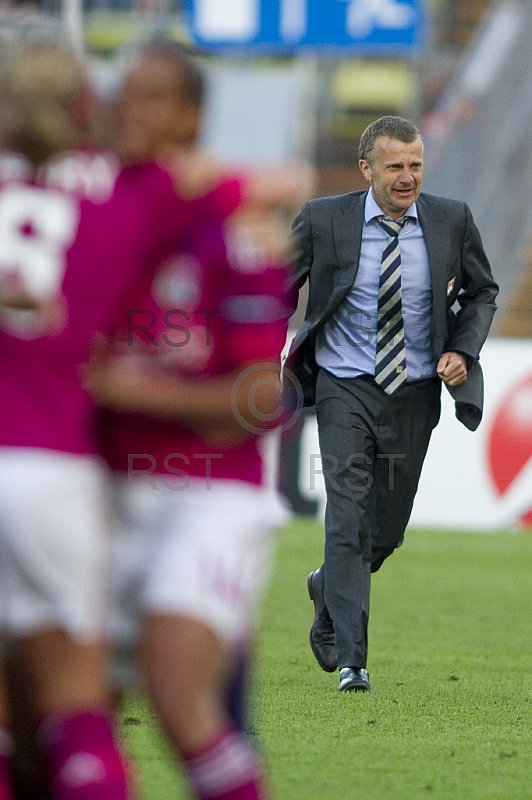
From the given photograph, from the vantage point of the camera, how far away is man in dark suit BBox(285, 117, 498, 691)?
7.08 metres

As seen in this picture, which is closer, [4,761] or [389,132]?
[4,761]

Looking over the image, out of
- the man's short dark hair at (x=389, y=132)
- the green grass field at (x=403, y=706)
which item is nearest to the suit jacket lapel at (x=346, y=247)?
the man's short dark hair at (x=389, y=132)

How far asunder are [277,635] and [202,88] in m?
5.65

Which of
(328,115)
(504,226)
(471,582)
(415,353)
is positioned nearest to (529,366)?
(471,582)

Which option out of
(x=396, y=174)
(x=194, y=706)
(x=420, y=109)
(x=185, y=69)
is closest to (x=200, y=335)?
(x=185, y=69)

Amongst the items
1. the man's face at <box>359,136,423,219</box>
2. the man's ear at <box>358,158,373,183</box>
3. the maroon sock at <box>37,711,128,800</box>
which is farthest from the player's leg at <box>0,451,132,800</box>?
the man's ear at <box>358,158,373,183</box>

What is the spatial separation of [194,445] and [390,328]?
3708mm

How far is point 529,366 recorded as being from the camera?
14273 millimetres

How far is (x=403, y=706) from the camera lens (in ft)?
21.8

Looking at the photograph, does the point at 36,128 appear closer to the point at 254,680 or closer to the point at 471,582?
the point at 254,680

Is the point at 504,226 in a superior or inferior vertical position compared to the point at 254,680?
inferior

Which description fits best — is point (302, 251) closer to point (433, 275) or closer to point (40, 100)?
point (433, 275)

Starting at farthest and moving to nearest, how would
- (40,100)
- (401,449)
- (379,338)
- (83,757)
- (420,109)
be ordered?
(420,109) → (401,449) → (379,338) → (40,100) → (83,757)

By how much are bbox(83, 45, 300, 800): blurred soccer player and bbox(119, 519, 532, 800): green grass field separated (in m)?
1.85
